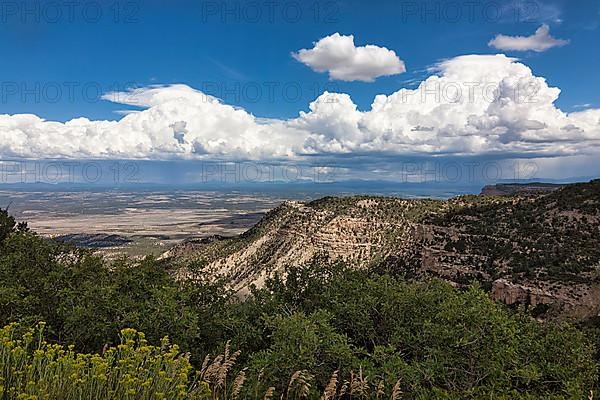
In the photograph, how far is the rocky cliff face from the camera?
117 feet

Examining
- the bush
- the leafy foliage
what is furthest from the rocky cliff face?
the bush

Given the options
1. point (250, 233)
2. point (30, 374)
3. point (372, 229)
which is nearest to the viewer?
point (30, 374)

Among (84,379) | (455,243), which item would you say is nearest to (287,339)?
(84,379)

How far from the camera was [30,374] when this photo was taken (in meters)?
5.63

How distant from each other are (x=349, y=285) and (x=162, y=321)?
6.78 metres

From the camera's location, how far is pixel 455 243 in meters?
51.5

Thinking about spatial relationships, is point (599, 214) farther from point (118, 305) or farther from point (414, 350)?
point (118, 305)

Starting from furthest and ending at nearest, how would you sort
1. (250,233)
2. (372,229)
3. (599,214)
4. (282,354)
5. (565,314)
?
(250,233), (372,229), (599,214), (565,314), (282,354)

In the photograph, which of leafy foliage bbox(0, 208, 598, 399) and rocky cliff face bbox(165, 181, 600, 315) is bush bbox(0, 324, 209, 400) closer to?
leafy foliage bbox(0, 208, 598, 399)

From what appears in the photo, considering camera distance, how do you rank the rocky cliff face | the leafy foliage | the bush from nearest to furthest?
the bush, the leafy foliage, the rocky cliff face

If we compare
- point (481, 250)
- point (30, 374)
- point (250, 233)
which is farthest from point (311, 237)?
point (30, 374)

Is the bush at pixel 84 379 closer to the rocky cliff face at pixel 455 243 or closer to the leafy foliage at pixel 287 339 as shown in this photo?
the leafy foliage at pixel 287 339

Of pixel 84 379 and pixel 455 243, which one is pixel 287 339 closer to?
pixel 84 379

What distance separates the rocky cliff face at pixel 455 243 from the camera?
35.6 meters
